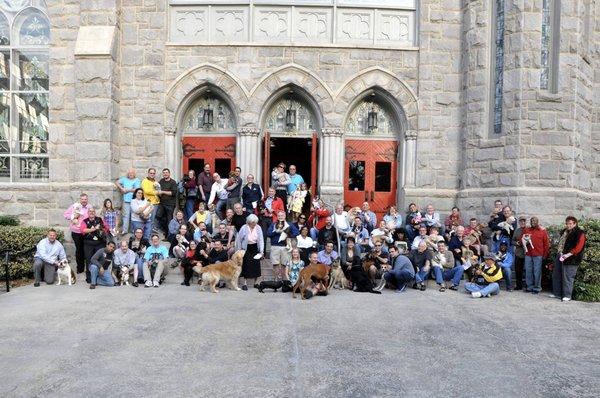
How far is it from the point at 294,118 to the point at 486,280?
6589mm

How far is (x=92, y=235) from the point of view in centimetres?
1090

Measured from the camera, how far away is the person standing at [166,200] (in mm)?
12164

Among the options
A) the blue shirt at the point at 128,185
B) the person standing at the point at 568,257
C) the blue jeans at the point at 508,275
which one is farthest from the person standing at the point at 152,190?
the person standing at the point at 568,257

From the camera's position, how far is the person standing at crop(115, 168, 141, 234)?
1227 cm

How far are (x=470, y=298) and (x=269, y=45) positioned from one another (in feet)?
25.8

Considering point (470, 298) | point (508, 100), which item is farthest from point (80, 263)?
point (508, 100)

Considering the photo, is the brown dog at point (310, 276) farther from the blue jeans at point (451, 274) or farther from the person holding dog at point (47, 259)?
the person holding dog at point (47, 259)

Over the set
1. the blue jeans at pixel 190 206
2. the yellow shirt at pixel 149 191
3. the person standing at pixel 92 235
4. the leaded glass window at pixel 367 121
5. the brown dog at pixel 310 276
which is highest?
the leaded glass window at pixel 367 121

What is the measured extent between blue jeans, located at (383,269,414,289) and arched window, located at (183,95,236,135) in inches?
242

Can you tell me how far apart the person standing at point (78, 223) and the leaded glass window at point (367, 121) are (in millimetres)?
6762

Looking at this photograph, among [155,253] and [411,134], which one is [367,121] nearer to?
[411,134]

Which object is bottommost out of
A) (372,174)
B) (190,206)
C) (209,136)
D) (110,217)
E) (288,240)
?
(288,240)

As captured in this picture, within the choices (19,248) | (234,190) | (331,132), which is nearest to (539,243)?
(331,132)

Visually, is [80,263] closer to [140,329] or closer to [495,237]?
[140,329]
